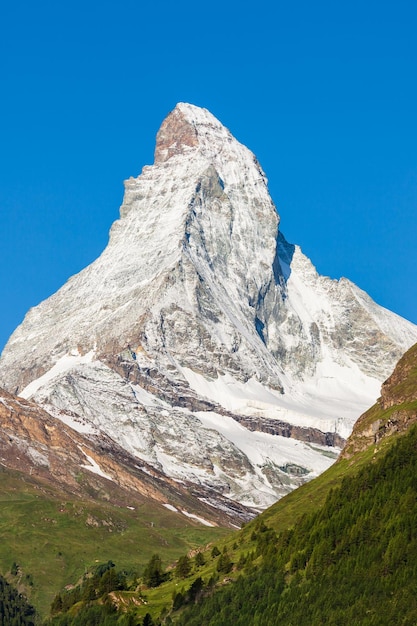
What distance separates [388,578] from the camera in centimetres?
19962

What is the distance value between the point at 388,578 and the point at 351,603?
22.6 ft

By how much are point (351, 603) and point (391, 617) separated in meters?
9.35

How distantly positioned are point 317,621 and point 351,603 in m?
5.69

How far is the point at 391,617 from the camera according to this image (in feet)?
623

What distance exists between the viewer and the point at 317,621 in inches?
7785

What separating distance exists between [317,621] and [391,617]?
12.9m

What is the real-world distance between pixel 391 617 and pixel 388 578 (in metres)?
10.5

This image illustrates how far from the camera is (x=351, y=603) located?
649ft

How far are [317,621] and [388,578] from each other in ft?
40.9
